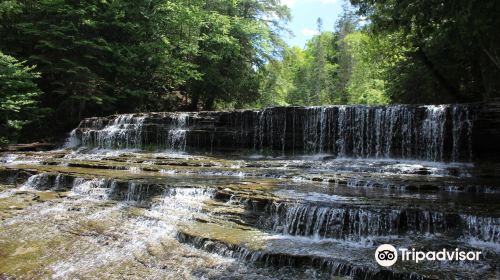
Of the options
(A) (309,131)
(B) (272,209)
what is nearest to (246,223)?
(B) (272,209)

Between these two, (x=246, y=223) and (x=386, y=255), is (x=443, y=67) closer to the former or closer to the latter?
(x=246, y=223)

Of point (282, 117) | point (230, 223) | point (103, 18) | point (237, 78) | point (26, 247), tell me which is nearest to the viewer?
point (26, 247)

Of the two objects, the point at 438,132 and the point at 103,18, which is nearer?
the point at 438,132

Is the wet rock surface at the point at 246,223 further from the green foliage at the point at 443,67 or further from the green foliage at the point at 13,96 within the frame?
the green foliage at the point at 13,96

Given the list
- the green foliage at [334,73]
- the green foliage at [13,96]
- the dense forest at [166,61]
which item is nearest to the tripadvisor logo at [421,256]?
the dense forest at [166,61]

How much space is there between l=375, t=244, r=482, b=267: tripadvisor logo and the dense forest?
1015 cm

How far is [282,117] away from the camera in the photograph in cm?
1786

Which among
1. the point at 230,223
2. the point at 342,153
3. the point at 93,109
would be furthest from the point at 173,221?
the point at 93,109

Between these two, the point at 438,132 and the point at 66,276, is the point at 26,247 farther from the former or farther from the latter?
the point at 438,132

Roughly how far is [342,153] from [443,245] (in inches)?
404

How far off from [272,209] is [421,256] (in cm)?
297

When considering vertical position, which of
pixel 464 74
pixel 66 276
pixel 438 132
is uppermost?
pixel 464 74

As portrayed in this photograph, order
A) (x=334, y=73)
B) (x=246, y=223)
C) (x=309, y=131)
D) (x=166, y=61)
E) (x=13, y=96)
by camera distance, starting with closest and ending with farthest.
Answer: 1. (x=246, y=223)
2. (x=309, y=131)
3. (x=13, y=96)
4. (x=166, y=61)
5. (x=334, y=73)

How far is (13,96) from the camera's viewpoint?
18.1 metres
